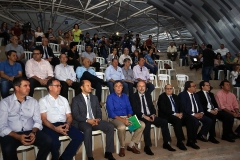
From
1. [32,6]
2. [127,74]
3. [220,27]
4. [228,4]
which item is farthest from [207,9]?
[32,6]

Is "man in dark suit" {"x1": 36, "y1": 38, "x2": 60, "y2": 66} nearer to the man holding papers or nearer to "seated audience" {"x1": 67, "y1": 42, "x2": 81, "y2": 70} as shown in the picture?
"seated audience" {"x1": 67, "y1": 42, "x2": 81, "y2": 70}

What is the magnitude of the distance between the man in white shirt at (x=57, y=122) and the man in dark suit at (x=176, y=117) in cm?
195

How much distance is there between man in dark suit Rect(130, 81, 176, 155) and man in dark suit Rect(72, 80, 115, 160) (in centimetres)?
76

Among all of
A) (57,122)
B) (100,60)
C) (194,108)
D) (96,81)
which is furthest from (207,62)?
(57,122)

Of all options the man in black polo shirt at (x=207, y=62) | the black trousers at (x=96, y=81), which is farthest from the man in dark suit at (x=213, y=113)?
the man in black polo shirt at (x=207, y=62)

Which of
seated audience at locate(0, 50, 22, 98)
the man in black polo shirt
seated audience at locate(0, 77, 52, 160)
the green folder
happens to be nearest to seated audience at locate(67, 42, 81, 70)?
seated audience at locate(0, 50, 22, 98)

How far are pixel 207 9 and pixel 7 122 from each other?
1167 centimetres

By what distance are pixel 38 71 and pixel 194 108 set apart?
3.20 meters

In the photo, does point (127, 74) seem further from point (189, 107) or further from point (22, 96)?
point (22, 96)

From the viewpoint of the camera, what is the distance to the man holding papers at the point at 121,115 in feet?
14.5

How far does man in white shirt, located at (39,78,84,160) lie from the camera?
3.76 m

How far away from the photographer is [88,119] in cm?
424

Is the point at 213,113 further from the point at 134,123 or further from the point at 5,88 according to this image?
the point at 5,88

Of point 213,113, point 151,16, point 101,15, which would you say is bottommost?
point 213,113
